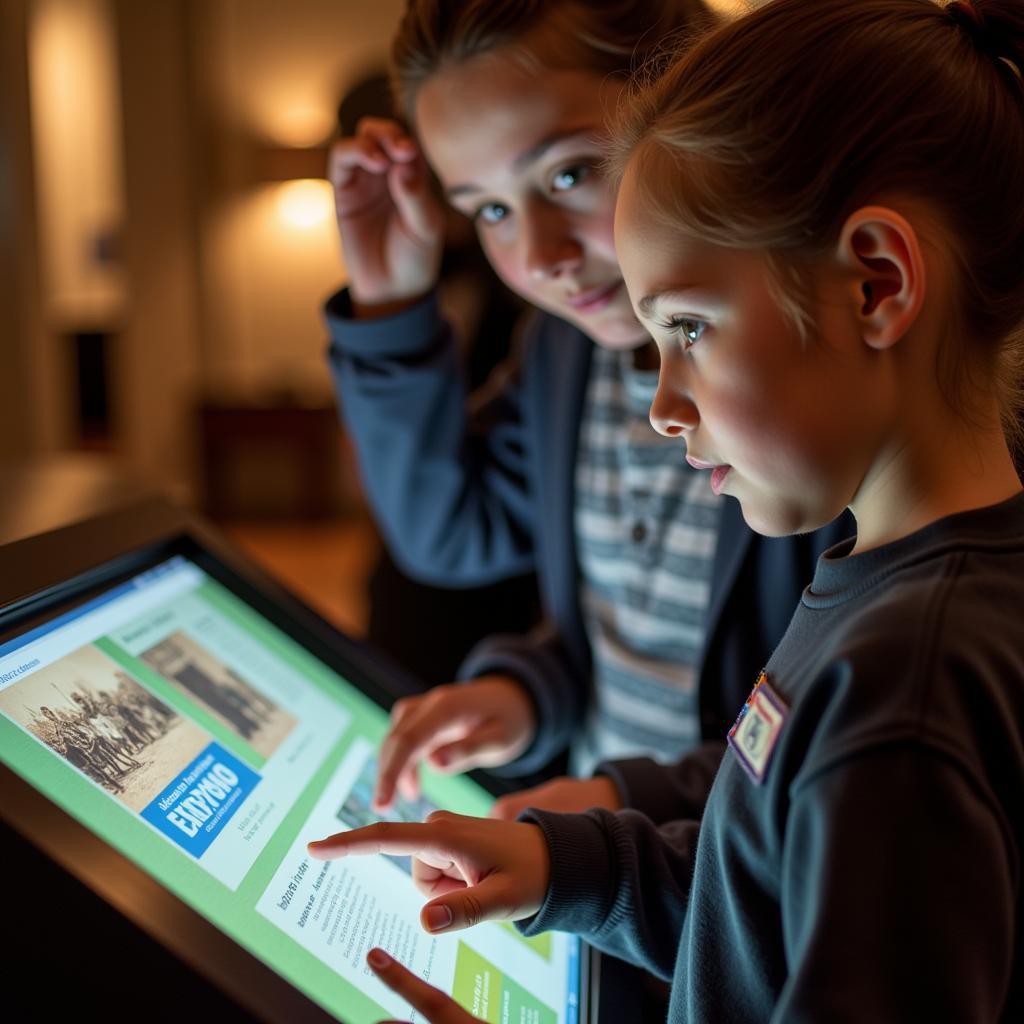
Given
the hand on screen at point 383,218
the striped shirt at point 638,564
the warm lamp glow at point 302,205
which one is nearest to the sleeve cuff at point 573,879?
the striped shirt at point 638,564

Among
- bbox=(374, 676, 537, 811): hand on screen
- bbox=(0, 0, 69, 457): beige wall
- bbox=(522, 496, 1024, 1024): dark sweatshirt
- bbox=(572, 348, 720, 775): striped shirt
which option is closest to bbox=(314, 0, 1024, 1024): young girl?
bbox=(522, 496, 1024, 1024): dark sweatshirt

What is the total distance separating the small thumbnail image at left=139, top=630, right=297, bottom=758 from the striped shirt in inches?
14.6

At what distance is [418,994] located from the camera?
460mm

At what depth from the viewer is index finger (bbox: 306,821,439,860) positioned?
542mm

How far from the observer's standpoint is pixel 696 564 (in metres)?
0.97

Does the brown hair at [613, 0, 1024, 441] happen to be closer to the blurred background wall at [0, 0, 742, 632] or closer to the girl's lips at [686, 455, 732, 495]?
the girl's lips at [686, 455, 732, 495]

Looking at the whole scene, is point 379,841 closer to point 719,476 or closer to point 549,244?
point 719,476

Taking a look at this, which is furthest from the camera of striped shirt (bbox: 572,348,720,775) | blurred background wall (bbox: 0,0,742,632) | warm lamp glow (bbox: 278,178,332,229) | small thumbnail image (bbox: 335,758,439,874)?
warm lamp glow (bbox: 278,178,332,229)

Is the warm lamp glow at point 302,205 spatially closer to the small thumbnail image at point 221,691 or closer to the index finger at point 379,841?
the small thumbnail image at point 221,691

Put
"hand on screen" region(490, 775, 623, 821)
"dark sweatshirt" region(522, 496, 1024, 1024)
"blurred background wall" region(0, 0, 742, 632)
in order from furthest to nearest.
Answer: "blurred background wall" region(0, 0, 742, 632) → "hand on screen" region(490, 775, 623, 821) → "dark sweatshirt" region(522, 496, 1024, 1024)

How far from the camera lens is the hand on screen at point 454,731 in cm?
76

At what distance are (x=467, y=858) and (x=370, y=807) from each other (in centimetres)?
16

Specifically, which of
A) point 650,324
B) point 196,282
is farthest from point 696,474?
point 196,282

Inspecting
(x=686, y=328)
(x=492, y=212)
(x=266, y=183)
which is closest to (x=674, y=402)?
(x=686, y=328)
